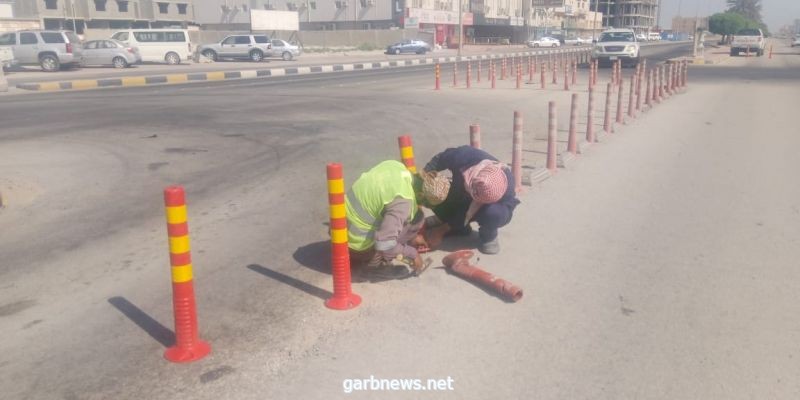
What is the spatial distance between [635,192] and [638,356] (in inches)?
163

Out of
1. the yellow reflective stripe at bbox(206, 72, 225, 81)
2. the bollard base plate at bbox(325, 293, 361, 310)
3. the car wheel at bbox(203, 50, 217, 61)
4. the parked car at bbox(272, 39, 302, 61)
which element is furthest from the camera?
the parked car at bbox(272, 39, 302, 61)

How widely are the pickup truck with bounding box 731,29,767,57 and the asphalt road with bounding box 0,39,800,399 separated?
45.1m

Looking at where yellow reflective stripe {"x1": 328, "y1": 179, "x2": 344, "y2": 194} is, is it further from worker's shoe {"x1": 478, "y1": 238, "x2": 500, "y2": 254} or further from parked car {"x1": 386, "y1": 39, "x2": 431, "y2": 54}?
parked car {"x1": 386, "y1": 39, "x2": 431, "y2": 54}

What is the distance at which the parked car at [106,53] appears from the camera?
32.1m

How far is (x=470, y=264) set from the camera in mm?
5148

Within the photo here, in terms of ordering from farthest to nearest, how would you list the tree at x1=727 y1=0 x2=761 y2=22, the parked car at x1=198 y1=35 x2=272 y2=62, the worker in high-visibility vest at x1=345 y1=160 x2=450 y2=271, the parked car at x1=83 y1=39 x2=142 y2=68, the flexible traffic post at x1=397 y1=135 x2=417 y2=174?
the tree at x1=727 y1=0 x2=761 y2=22 → the parked car at x1=198 y1=35 x2=272 y2=62 → the parked car at x1=83 y1=39 x2=142 y2=68 → the flexible traffic post at x1=397 y1=135 x2=417 y2=174 → the worker in high-visibility vest at x1=345 y1=160 x2=450 y2=271

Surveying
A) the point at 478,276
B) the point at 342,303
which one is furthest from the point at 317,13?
the point at 342,303

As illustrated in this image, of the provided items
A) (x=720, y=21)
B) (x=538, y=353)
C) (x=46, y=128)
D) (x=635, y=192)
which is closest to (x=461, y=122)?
(x=635, y=192)

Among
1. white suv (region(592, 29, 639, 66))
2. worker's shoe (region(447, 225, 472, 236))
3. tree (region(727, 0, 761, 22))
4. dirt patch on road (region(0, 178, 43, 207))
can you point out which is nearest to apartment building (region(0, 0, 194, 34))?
white suv (region(592, 29, 639, 66))

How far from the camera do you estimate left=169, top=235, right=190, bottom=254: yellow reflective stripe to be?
135 inches

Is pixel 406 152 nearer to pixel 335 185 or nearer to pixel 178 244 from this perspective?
pixel 335 185

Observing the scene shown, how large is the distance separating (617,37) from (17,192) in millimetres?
31863

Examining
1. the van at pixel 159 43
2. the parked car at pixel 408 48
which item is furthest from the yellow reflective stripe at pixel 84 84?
the parked car at pixel 408 48

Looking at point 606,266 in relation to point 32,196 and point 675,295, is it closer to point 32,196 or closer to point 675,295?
point 675,295
